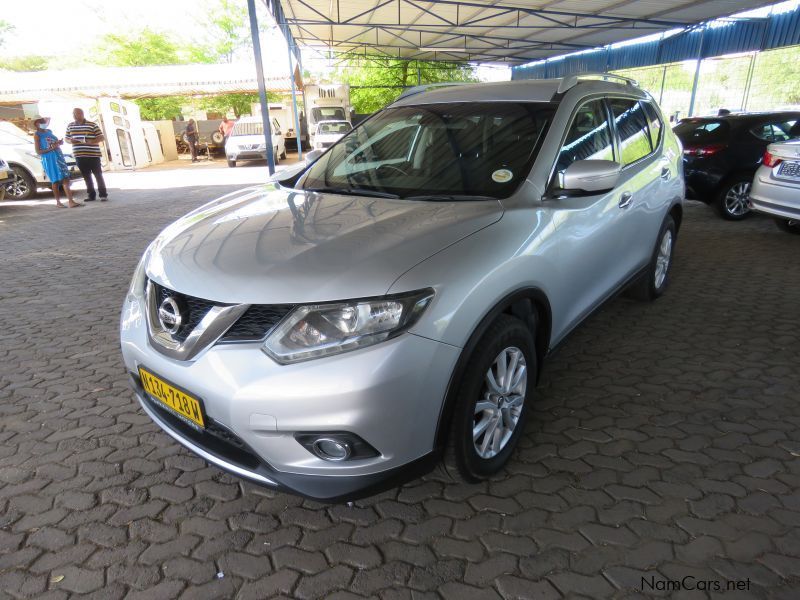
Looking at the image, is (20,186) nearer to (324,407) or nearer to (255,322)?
(255,322)

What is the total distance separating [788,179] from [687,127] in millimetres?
2657

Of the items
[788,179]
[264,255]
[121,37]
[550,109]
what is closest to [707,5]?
[788,179]

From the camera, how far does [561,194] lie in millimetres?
2525

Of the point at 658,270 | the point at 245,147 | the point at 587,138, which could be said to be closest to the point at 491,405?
the point at 587,138

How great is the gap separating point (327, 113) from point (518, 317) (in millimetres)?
22776

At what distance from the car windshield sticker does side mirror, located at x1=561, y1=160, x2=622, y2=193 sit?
0.84 ft

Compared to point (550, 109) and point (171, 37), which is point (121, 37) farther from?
point (550, 109)

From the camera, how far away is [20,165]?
456 inches

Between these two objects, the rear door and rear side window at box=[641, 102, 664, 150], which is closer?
the rear door

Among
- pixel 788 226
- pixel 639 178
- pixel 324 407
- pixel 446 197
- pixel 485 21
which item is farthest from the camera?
pixel 485 21

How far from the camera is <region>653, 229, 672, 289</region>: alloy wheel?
167 inches

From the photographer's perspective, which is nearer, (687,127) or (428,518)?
(428,518)

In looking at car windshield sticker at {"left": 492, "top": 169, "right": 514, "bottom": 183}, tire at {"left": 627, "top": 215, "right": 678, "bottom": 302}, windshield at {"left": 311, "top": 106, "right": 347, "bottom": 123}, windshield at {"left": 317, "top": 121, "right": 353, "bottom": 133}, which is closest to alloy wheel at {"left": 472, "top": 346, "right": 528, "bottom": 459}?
car windshield sticker at {"left": 492, "top": 169, "right": 514, "bottom": 183}

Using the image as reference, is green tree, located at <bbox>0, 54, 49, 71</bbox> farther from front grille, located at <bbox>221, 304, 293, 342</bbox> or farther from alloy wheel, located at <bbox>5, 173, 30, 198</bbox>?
front grille, located at <bbox>221, 304, 293, 342</bbox>
